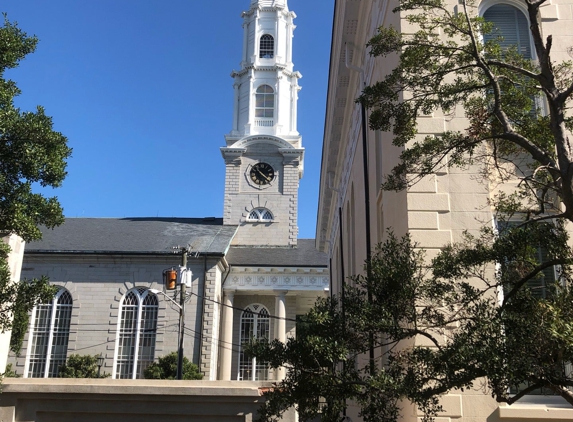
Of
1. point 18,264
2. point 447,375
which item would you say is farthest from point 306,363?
point 18,264

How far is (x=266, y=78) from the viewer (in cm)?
5084

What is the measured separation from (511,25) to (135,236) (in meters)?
31.8

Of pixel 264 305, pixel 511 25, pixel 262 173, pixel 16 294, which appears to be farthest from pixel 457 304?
pixel 262 173

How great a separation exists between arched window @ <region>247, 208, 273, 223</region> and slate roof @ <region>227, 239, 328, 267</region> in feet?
8.16

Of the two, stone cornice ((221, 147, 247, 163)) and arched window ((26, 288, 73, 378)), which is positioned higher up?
stone cornice ((221, 147, 247, 163))

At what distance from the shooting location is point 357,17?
53.3 feet

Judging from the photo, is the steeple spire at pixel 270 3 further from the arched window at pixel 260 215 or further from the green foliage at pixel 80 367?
the green foliage at pixel 80 367

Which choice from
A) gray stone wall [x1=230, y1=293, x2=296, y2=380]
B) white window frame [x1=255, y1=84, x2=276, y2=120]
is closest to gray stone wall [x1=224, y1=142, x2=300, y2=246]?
white window frame [x1=255, y1=84, x2=276, y2=120]

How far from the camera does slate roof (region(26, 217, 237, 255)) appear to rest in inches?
1444

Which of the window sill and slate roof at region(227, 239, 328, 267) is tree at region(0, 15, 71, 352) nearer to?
the window sill

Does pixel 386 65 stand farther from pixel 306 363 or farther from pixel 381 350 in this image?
pixel 306 363

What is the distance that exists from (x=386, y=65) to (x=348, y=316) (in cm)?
759

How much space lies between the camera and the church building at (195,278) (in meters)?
34.8

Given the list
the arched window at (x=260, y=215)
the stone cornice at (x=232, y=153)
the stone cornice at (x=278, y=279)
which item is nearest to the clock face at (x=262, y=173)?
the stone cornice at (x=232, y=153)
